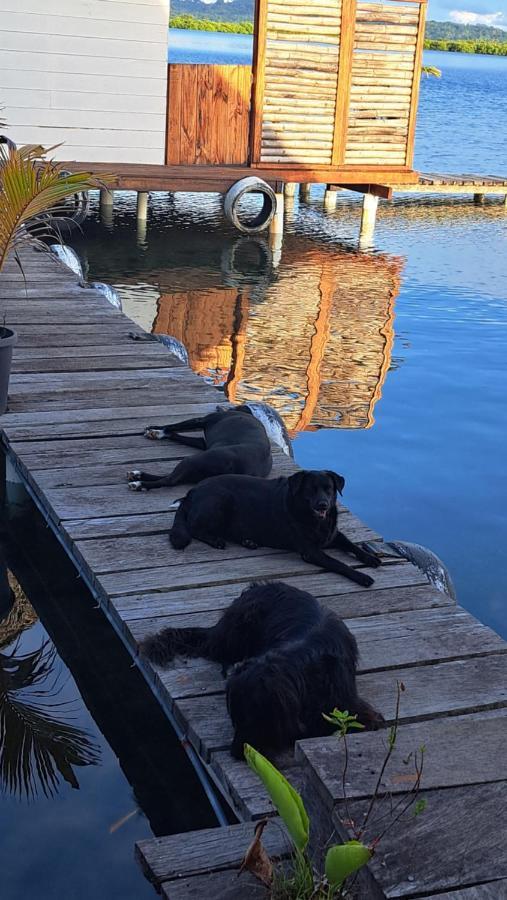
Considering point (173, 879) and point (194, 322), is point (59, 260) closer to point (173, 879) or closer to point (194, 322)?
point (194, 322)

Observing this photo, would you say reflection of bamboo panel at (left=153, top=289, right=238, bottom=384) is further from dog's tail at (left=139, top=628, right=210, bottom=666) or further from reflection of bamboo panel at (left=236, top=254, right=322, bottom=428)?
dog's tail at (left=139, top=628, right=210, bottom=666)

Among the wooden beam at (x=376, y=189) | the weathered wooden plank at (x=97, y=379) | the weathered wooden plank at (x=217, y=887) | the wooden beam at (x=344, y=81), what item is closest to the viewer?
the weathered wooden plank at (x=217, y=887)

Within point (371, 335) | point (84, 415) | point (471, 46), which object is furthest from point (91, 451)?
point (471, 46)

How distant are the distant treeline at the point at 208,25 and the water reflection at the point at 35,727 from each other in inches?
3250

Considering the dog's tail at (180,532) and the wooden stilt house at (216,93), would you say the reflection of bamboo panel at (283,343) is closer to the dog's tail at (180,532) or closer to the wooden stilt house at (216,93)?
the wooden stilt house at (216,93)

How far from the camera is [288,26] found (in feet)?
47.6

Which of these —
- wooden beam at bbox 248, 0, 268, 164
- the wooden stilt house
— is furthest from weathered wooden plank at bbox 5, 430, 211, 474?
wooden beam at bbox 248, 0, 268, 164

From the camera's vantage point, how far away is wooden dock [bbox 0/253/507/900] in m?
2.30

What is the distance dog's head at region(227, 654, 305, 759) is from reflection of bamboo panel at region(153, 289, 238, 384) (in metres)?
6.41

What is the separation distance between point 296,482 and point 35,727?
1.41m

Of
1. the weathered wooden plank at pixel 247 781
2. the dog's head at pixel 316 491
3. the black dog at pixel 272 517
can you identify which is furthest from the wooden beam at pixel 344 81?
the weathered wooden plank at pixel 247 781

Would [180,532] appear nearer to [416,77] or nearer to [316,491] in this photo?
[316,491]

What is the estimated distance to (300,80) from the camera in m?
15.0

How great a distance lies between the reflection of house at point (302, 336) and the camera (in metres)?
9.16
